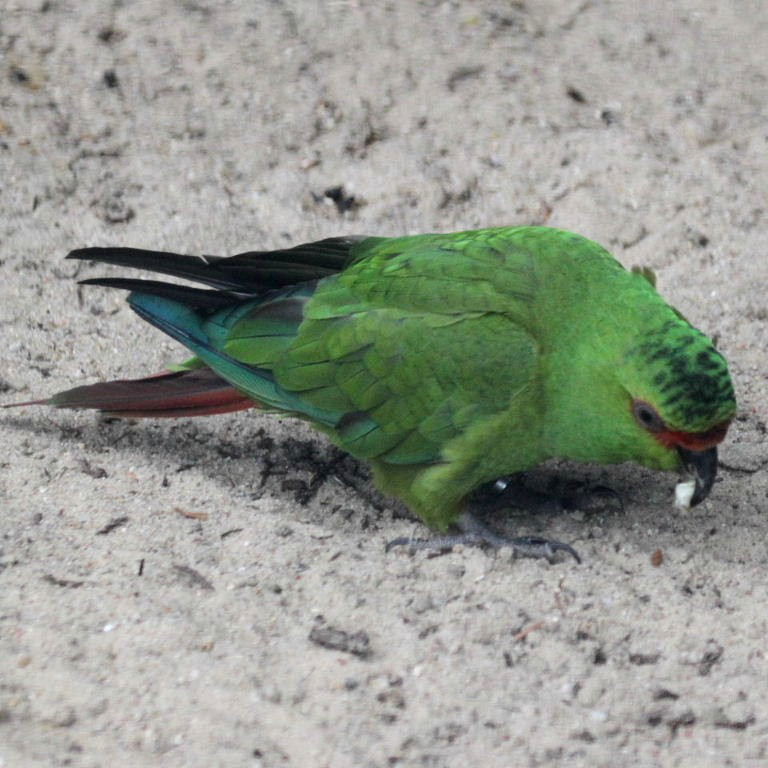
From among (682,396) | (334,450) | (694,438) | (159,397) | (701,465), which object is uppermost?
(682,396)

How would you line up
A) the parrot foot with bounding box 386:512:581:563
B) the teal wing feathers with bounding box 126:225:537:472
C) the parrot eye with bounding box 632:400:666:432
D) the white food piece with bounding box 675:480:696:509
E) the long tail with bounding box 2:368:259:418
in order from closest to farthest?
Result: the parrot eye with bounding box 632:400:666:432, the white food piece with bounding box 675:480:696:509, the teal wing feathers with bounding box 126:225:537:472, the parrot foot with bounding box 386:512:581:563, the long tail with bounding box 2:368:259:418

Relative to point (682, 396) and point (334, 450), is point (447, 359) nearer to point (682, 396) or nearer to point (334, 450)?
point (682, 396)

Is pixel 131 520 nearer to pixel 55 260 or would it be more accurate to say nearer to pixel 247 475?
pixel 247 475

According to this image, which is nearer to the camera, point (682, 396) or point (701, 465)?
point (682, 396)

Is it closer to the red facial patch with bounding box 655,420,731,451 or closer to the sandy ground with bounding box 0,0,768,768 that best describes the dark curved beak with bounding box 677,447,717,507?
the red facial patch with bounding box 655,420,731,451

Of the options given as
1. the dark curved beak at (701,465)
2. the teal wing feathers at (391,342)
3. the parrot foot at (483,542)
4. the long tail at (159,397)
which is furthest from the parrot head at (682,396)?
the long tail at (159,397)

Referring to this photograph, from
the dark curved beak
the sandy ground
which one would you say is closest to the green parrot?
the dark curved beak

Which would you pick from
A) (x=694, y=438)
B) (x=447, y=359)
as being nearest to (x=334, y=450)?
(x=447, y=359)
